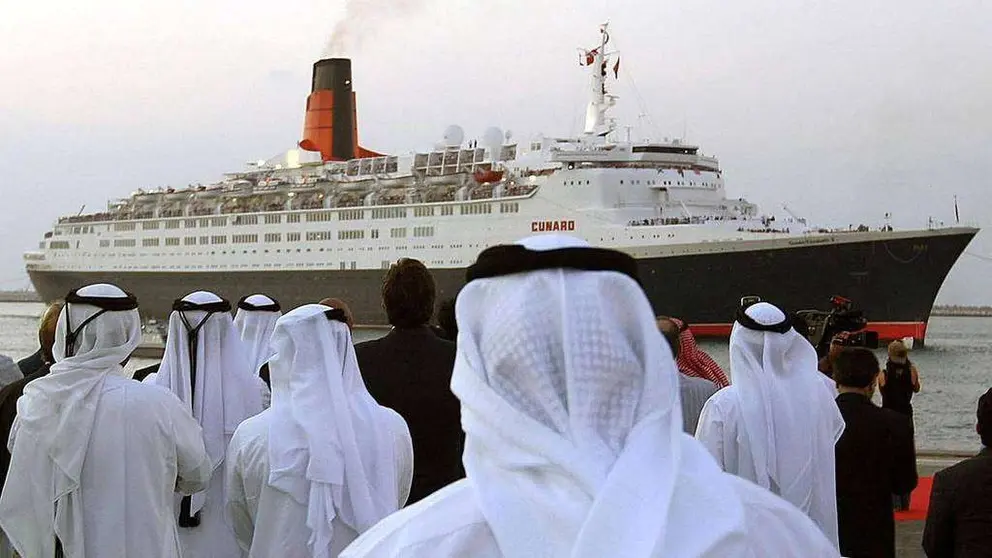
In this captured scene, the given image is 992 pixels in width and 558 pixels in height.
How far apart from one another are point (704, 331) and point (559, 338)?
100 feet

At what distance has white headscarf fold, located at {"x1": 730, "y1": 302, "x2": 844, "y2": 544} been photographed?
329 centimetres

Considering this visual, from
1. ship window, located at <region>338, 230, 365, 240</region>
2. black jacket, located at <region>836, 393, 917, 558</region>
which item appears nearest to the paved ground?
black jacket, located at <region>836, 393, 917, 558</region>

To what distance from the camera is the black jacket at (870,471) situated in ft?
11.8

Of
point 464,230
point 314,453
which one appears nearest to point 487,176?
point 464,230

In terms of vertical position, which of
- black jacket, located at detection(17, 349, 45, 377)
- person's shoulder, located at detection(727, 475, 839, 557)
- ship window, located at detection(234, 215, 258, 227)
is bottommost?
black jacket, located at detection(17, 349, 45, 377)

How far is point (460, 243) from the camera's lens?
38.0 metres

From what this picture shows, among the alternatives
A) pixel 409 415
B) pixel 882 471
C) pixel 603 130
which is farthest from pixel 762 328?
pixel 603 130

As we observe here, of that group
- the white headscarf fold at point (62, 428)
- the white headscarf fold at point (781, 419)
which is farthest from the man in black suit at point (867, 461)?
the white headscarf fold at point (62, 428)

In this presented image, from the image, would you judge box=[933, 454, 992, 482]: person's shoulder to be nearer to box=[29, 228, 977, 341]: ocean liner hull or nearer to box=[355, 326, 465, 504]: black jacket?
box=[355, 326, 465, 504]: black jacket

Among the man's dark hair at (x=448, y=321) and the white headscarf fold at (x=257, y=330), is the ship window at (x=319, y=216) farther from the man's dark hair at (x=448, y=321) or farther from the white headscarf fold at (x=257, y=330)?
the man's dark hair at (x=448, y=321)

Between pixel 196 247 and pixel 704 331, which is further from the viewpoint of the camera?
pixel 196 247

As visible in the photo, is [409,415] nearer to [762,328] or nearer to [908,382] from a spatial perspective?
→ [762,328]

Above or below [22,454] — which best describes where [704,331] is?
below

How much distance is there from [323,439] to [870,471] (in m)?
1.78
